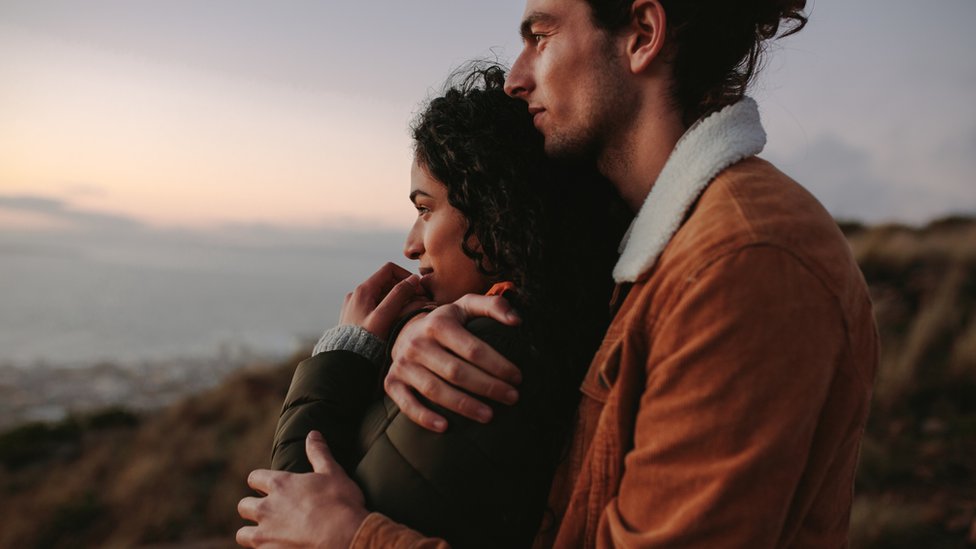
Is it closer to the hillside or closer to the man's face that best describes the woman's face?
the man's face

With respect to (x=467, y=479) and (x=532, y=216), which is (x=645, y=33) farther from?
(x=467, y=479)

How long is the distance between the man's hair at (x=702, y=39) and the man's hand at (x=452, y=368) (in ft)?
2.65

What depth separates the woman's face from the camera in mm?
1928

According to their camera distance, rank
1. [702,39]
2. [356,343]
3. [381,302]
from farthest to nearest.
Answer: [381,302] → [356,343] → [702,39]

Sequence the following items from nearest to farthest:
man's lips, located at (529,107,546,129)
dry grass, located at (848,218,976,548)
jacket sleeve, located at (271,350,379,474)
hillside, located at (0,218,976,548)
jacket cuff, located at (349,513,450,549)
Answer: jacket cuff, located at (349,513,450,549) → jacket sleeve, located at (271,350,379,474) → man's lips, located at (529,107,546,129) → dry grass, located at (848,218,976,548) → hillside, located at (0,218,976,548)

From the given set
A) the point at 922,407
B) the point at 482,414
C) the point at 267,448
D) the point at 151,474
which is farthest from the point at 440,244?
the point at 151,474

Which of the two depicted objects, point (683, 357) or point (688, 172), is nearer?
point (683, 357)

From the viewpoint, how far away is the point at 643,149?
169cm

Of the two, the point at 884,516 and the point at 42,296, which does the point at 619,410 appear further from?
the point at 42,296

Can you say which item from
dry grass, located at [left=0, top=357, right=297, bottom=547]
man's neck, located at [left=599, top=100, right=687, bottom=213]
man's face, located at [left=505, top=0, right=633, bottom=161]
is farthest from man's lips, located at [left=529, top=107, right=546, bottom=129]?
dry grass, located at [left=0, top=357, right=297, bottom=547]

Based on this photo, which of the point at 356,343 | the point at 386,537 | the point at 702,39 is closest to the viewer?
the point at 386,537

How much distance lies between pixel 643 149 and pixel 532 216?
360mm

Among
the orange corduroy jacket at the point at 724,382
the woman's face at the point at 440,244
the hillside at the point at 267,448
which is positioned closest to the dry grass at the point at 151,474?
the hillside at the point at 267,448

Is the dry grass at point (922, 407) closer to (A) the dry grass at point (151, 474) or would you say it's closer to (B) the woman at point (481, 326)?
(B) the woman at point (481, 326)
